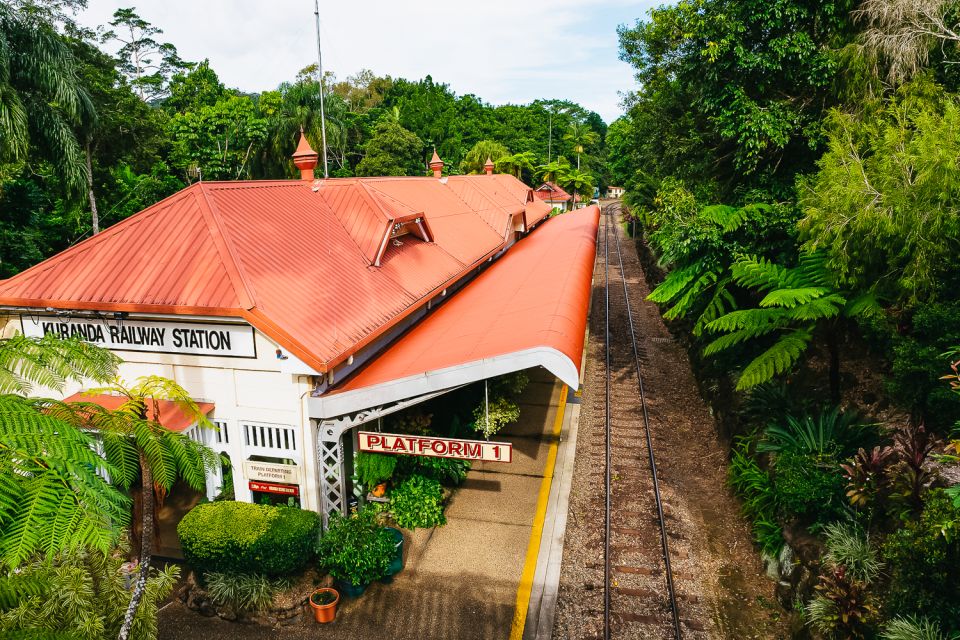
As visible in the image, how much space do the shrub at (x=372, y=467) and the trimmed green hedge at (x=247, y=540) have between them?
3.92ft

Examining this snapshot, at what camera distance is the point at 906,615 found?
22.7 feet

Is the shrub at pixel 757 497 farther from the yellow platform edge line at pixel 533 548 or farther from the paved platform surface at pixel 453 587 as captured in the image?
the paved platform surface at pixel 453 587

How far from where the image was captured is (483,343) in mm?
→ 10375

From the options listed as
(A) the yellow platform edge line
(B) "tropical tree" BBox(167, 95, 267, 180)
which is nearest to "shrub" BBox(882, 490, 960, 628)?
(A) the yellow platform edge line

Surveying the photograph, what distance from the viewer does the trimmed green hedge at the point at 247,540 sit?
30.1 feet

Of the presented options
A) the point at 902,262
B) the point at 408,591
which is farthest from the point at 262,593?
the point at 902,262

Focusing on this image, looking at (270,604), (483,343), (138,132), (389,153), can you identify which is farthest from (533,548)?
(389,153)

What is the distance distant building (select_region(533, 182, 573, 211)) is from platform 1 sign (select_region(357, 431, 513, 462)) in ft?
190

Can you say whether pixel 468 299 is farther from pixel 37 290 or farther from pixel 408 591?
pixel 37 290

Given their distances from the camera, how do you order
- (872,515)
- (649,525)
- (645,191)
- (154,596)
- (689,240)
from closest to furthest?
(154,596) < (872,515) < (649,525) < (689,240) < (645,191)

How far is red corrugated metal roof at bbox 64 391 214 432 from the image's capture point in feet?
31.1

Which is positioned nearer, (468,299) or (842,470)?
(842,470)

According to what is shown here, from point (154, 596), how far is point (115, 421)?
239cm

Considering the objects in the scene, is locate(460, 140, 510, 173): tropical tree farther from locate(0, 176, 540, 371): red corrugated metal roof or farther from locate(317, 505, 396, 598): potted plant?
A: locate(317, 505, 396, 598): potted plant
